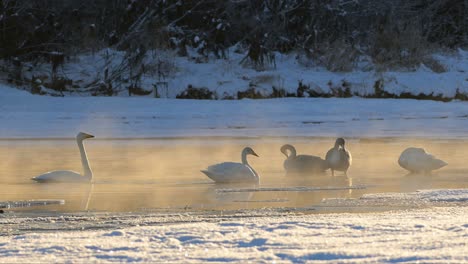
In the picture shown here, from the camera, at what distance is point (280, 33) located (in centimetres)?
2584

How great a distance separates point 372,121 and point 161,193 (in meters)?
10.8

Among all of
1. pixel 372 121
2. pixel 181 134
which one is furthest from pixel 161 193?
pixel 372 121

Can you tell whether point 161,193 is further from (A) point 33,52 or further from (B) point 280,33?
(B) point 280,33

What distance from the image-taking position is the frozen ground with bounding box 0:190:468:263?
591cm

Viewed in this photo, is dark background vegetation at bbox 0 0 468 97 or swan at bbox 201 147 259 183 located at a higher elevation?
dark background vegetation at bbox 0 0 468 97

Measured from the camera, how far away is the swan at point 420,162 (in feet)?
40.7

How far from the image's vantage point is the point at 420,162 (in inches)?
488

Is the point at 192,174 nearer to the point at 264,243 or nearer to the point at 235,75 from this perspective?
the point at 264,243

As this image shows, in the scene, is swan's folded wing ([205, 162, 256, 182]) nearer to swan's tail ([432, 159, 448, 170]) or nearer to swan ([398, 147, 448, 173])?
swan ([398, 147, 448, 173])

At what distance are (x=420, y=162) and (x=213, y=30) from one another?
13639 millimetres

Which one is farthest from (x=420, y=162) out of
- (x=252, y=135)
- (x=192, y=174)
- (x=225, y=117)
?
(x=225, y=117)

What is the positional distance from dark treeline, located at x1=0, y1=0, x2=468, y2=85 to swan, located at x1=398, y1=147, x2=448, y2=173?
483 inches

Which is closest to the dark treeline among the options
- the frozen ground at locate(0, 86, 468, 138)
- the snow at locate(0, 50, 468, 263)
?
the snow at locate(0, 50, 468, 263)

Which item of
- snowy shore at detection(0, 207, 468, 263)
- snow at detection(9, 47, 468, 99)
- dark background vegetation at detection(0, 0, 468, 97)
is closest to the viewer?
snowy shore at detection(0, 207, 468, 263)
